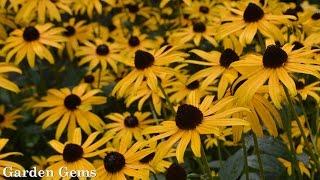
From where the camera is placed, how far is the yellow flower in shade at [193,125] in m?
1.75

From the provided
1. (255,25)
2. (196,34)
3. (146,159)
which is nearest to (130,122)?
(146,159)

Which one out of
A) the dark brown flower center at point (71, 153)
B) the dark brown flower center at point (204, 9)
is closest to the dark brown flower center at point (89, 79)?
the dark brown flower center at point (204, 9)

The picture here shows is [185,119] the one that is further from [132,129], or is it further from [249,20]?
[132,129]

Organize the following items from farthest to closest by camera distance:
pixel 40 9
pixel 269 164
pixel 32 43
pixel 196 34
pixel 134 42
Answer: pixel 134 42 → pixel 196 34 → pixel 40 9 → pixel 32 43 → pixel 269 164

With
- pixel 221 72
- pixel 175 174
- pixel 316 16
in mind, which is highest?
pixel 316 16

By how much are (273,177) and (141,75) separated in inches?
29.0

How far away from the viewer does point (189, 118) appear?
1832 millimetres

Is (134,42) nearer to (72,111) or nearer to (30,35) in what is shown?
(30,35)

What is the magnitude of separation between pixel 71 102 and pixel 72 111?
5 centimetres

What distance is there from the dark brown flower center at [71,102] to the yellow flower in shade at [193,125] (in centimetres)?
109

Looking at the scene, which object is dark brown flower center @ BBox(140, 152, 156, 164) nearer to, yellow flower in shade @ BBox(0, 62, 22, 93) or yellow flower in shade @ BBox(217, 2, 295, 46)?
yellow flower in shade @ BBox(217, 2, 295, 46)

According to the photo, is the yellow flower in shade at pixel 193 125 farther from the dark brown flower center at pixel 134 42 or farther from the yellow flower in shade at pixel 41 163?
the dark brown flower center at pixel 134 42

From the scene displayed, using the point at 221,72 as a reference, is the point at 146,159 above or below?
below

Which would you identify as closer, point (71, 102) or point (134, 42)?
point (71, 102)
